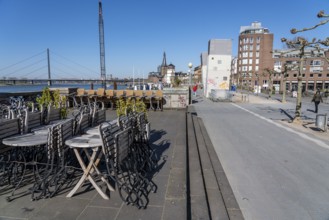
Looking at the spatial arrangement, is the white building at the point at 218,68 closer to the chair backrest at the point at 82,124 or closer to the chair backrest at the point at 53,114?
the chair backrest at the point at 53,114

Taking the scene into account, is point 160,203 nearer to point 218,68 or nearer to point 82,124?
Result: point 82,124

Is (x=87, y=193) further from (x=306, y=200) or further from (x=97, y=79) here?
(x=97, y=79)

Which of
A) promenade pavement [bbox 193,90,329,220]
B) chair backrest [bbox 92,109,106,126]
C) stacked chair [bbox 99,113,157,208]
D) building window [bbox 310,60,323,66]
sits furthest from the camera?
building window [bbox 310,60,323,66]

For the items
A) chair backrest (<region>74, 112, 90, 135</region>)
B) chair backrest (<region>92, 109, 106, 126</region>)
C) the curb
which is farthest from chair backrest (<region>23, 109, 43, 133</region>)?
the curb

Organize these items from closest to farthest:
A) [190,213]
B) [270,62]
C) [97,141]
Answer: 1. [190,213]
2. [97,141]
3. [270,62]

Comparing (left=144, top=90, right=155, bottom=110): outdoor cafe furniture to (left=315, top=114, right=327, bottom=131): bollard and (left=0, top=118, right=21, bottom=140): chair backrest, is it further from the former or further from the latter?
(left=0, top=118, right=21, bottom=140): chair backrest

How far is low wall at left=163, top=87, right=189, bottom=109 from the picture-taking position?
12969 mm

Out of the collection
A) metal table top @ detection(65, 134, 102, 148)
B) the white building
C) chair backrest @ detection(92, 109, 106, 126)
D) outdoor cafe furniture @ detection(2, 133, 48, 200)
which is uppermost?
the white building

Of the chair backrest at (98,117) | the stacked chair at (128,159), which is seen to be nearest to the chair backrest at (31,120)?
the chair backrest at (98,117)

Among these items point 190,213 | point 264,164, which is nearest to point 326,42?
point 264,164

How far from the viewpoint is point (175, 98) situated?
13023 mm

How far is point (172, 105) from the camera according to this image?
1308 cm

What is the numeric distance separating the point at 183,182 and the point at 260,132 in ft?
21.0

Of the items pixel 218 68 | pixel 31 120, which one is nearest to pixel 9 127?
pixel 31 120
